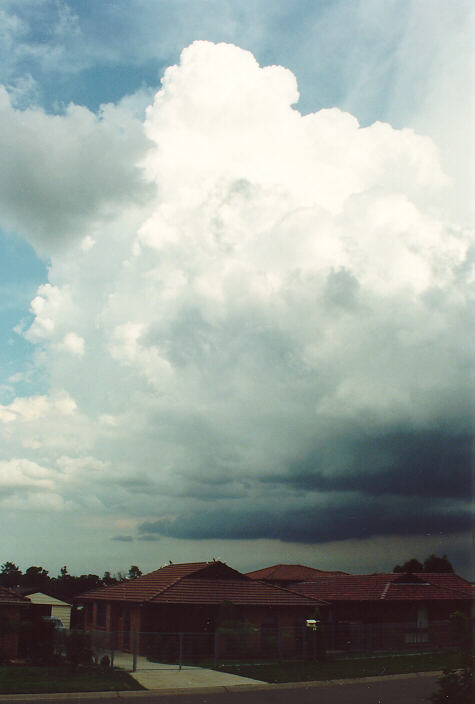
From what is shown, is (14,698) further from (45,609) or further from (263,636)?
(45,609)

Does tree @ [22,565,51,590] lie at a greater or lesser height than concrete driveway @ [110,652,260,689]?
lesser

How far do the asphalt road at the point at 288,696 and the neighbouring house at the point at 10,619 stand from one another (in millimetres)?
8120

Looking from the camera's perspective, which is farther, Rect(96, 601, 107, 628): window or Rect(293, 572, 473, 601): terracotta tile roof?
Rect(293, 572, 473, 601): terracotta tile roof

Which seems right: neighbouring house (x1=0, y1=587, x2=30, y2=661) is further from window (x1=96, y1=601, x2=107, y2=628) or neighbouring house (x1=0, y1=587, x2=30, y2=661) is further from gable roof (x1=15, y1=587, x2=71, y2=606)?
gable roof (x1=15, y1=587, x2=71, y2=606)

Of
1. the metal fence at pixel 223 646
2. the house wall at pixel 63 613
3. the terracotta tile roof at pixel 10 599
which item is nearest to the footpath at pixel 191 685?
the metal fence at pixel 223 646

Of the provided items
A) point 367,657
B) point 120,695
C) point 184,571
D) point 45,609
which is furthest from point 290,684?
point 45,609

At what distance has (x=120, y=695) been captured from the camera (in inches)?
808

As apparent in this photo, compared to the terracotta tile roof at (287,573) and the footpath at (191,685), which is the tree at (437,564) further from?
the footpath at (191,685)

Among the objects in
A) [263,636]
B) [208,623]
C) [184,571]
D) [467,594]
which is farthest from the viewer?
[467,594]

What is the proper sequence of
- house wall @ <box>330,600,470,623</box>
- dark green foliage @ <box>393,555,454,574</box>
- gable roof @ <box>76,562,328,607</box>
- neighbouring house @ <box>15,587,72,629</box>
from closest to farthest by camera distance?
gable roof @ <box>76,562,328,607</box>
house wall @ <box>330,600,470,623</box>
neighbouring house @ <box>15,587,72,629</box>
dark green foliage @ <box>393,555,454,574</box>

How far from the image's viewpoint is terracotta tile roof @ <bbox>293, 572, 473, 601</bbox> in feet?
144

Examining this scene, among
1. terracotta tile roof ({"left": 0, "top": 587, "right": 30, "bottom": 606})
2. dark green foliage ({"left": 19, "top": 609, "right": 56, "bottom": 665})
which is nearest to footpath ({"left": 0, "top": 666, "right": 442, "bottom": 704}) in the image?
dark green foliage ({"left": 19, "top": 609, "right": 56, "bottom": 665})

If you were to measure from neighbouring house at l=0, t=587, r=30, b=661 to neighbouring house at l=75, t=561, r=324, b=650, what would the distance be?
696cm

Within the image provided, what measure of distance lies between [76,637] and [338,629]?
16.5 metres
